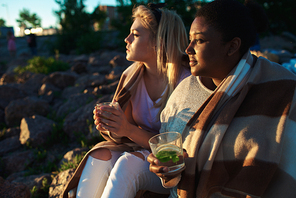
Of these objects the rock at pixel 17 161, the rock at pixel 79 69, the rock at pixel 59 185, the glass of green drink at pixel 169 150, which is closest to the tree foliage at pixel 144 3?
the rock at pixel 79 69

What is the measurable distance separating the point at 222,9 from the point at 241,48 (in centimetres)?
26

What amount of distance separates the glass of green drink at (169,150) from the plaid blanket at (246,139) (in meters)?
0.13

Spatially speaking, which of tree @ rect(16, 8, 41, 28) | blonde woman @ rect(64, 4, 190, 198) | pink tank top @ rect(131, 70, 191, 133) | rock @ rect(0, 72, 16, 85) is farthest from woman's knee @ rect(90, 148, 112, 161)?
tree @ rect(16, 8, 41, 28)

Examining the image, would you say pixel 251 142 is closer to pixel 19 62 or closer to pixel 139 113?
pixel 139 113

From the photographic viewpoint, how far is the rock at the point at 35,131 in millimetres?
4062

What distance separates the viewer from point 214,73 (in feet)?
5.03

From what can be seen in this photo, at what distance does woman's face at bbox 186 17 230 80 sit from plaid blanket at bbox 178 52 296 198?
0.11m

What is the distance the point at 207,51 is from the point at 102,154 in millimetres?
1199

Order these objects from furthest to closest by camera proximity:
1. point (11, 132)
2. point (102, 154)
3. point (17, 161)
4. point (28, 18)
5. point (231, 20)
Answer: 1. point (28, 18)
2. point (11, 132)
3. point (17, 161)
4. point (102, 154)
5. point (231, 20)

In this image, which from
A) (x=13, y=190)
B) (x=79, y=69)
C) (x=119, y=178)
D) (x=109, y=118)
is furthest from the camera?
(x=79, y=69)

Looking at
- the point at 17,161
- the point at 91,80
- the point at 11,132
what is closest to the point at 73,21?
the point at 91,80

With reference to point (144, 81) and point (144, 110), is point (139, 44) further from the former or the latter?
point (144, 110)

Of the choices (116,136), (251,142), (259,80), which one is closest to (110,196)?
(116,136)

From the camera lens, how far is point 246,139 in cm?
128
